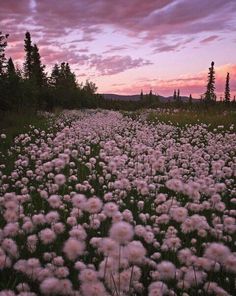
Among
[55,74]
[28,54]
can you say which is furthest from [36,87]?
[55,74]

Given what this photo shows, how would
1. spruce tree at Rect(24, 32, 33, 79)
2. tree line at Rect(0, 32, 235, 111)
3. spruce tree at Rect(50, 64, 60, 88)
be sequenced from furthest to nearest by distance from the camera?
1. spruce tree at Rect(50, 64, 60, 88)
2. spruce tree at Rect(24, 32, 33, 79)
3. tree line at Rect(0, 32, 235, 111)

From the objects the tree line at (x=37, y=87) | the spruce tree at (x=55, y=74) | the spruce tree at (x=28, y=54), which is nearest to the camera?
the tree line at (x=37, y=87)

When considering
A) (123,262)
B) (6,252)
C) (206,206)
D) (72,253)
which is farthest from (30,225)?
(206,206)

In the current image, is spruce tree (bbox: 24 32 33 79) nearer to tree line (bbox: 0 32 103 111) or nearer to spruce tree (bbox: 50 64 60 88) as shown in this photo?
tree line (bbox: 0 32 103 111)

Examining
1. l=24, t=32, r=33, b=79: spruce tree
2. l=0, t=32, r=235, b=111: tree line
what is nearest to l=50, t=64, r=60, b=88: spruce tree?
l=0, t=32, r=235, b=111: tree line

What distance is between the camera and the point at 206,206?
531 centimetres

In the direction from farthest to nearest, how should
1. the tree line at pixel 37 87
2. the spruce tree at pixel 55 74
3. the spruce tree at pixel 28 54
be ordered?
the spruce tree at pixel 55 74 < the spruce tree at pixel 28 54 < the tree line at pixel 37 87

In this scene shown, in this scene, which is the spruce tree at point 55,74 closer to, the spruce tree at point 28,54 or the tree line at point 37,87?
the tree line at point 37,87

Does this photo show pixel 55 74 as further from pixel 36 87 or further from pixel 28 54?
pixel 36 87

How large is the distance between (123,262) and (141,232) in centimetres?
83

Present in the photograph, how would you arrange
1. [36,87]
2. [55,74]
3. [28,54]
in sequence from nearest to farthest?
[36,87] < [28,54] < [55,74]

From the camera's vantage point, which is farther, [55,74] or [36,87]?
[55,74]

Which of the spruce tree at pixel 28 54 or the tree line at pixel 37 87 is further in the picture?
the spruce tree at pixel 28 54

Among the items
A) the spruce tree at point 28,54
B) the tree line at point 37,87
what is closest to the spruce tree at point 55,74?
the tree line at point 37,87
